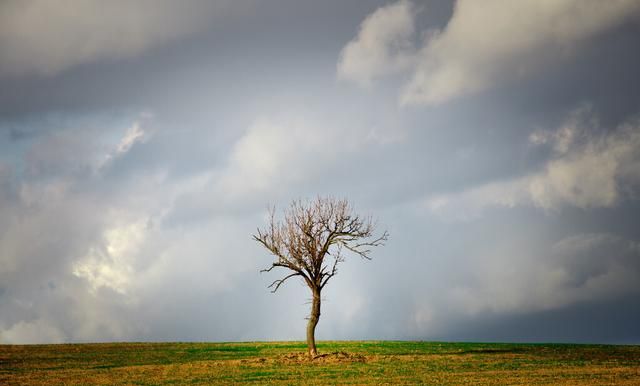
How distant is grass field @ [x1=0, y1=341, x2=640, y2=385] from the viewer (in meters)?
37.7

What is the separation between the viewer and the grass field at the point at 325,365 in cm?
3766

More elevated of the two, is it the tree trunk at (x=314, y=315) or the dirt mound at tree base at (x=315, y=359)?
the tree trunk at (x=314, y=315)

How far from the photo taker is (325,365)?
46.5 meters

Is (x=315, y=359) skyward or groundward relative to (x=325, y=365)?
skyward

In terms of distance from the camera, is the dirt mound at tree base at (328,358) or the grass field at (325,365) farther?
the dirt mound at tree base at (328,358)

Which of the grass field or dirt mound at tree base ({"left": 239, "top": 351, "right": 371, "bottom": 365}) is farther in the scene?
dirt mound at tree base ({"left": 239, "top": 351, "right": 371, "bottom": 365})

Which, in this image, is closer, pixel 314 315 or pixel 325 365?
pixel 325 365

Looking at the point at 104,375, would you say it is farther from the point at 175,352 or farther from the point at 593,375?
the point at 593,375

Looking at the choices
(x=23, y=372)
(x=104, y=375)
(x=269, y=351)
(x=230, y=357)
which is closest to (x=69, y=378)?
(x=104, y=375)

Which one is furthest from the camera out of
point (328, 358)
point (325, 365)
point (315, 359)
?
point (315, 359)

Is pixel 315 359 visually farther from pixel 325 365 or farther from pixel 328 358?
pixel 325 365

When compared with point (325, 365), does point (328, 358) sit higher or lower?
higher

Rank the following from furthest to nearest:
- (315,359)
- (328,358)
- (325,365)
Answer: (315,359) < (328,358) < (325,365)

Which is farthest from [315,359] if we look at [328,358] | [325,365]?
[325,365]
